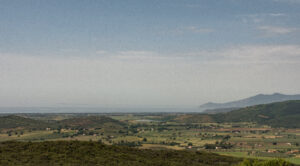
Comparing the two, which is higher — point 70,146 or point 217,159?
point 70,146

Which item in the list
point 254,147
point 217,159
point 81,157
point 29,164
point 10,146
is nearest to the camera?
point 29,164

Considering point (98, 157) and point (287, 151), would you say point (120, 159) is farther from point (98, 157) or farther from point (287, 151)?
point (287, 151)

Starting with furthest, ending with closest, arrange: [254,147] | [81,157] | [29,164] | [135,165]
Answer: [254,147] < [81,157] < [135,165] < [29,164]

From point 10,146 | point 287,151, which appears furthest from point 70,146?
point 287,151

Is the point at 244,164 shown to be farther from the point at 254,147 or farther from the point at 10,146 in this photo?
the point at 254,147

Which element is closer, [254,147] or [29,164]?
[29,164]

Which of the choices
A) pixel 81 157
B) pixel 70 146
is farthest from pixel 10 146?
pixel 81 157
